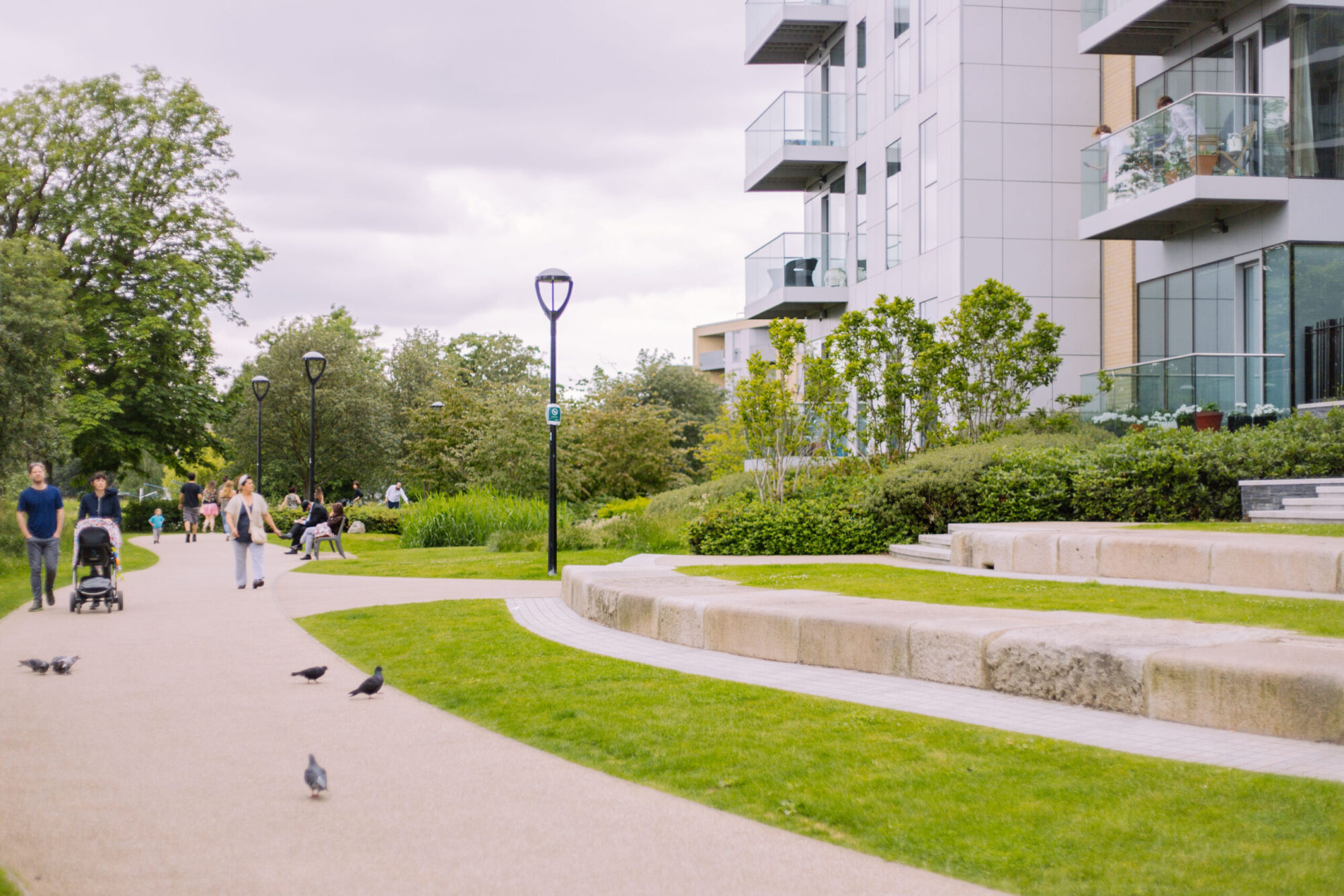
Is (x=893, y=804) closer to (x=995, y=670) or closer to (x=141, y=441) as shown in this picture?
(x=995, y=670)

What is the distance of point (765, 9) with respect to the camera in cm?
2936

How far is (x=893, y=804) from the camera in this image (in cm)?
471

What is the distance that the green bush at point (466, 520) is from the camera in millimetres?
24516

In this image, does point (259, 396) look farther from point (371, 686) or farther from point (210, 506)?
point (371, 686)

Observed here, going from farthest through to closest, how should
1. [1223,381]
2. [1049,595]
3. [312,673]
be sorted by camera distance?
[1223,381], [1049,595], [312,673]

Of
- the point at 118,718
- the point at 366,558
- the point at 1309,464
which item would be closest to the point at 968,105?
the point at 1309,464

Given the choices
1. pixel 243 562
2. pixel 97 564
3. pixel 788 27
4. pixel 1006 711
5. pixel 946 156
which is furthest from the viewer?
pixel 788 27

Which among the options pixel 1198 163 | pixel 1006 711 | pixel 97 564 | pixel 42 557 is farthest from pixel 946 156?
pixel 1006 711

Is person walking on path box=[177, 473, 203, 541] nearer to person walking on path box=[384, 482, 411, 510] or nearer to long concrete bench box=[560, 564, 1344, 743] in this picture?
person walking on path box=[384, 482, 411, 510]

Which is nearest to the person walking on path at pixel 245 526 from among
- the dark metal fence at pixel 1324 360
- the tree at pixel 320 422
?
the dark metal fence at pixel 1324 360

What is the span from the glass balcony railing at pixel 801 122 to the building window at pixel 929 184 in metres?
4.69

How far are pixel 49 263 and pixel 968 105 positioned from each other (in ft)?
67.8

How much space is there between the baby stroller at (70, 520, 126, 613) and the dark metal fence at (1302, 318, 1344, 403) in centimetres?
1590

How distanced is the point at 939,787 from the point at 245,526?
493 inches
